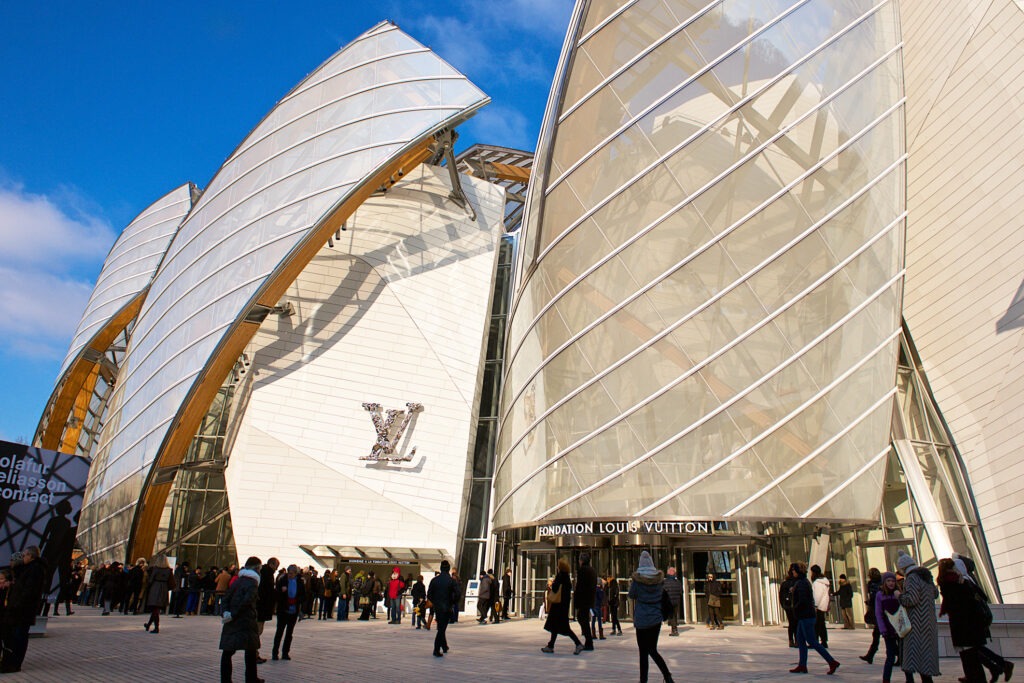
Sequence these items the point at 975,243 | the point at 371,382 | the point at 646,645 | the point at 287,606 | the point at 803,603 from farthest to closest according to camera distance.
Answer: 1. the point at 371,382
2. the point at 975,243
3. the point at 287,606
4. the point at 803,603
5. the point at 646,645

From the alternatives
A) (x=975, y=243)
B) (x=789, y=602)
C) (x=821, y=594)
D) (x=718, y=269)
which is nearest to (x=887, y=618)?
(x=789, y=602)

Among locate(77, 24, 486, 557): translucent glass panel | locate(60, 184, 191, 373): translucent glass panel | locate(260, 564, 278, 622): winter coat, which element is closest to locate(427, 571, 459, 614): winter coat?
locate(260, 564, 278, 622): winter coat

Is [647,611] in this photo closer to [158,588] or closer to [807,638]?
[807,638]

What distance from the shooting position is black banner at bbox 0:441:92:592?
10758 mm

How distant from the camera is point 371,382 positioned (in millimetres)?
26812

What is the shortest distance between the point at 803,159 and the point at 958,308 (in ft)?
17.5

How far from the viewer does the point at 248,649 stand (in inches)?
274

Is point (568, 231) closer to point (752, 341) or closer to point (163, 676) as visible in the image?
point (752, 341)

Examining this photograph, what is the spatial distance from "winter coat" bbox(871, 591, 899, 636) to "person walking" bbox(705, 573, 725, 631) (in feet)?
29.1

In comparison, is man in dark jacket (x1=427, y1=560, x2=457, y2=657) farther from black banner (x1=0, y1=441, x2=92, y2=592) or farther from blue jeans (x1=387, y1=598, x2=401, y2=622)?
blue jeans (x1=387, y1=598, x2=401, y2=622)

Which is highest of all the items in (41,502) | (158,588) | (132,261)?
(132,261)

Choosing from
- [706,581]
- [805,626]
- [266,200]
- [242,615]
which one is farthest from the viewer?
[266,200]

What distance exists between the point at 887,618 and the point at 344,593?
54.7 feet

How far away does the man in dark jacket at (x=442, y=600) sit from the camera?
10.2m
